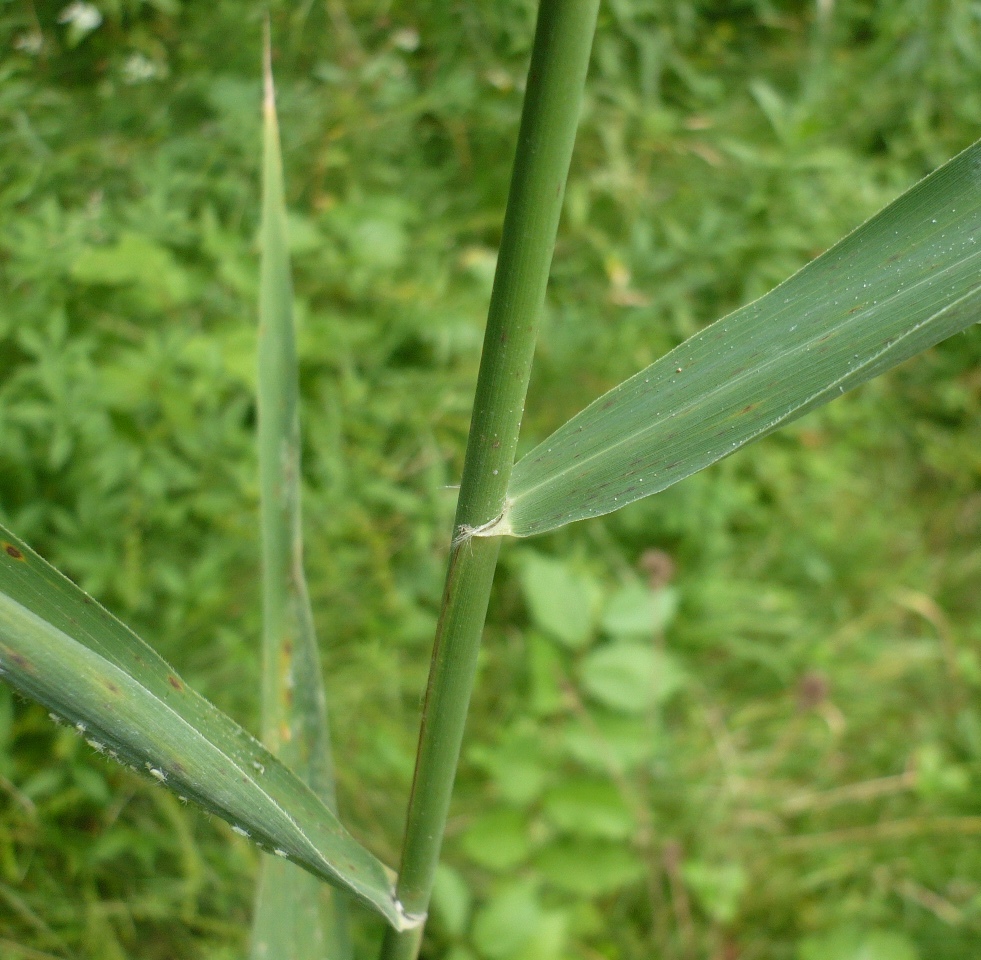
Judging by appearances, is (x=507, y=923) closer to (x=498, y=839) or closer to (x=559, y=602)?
(x=498, y=839)

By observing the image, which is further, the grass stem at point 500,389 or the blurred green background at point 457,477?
the blurred green background at point 457,477

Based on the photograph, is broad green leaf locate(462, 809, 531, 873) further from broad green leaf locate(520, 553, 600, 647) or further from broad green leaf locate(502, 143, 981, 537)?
broad green leaf locate(502, 143, 981, 537)

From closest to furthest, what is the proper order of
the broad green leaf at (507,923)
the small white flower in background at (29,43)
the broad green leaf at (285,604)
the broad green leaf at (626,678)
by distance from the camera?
the broad green leaf at (285,604)
the small white flower in background at (29,43)
the broad green leaf at (507,923)
the broad green leaf at (626,678)

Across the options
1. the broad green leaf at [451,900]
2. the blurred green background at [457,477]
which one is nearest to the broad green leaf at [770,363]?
the blurred green background at [457,477]

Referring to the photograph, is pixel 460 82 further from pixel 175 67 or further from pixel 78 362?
pixel 78 362

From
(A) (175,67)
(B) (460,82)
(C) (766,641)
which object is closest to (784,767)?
(C) (766,641)

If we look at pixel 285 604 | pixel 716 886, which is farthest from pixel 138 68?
pixel 716 886

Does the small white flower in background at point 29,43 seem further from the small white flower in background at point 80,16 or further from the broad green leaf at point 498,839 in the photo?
the broad green leaf at point 498,839
